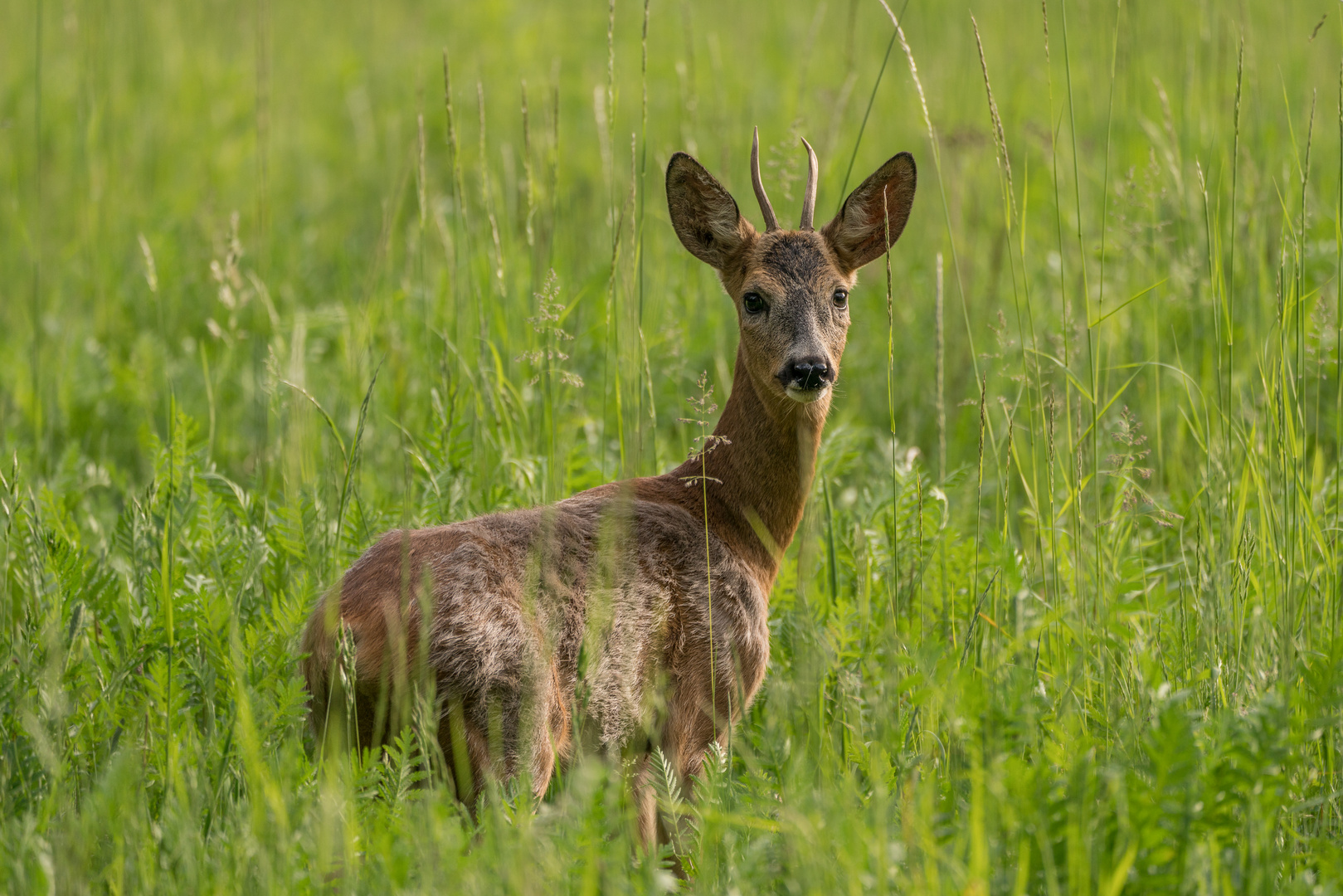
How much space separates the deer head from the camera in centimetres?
388

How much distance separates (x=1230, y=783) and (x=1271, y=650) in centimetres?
75

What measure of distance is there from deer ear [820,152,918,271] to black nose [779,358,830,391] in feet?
2.23

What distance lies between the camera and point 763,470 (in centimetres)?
411

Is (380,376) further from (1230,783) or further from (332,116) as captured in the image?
(332,116)

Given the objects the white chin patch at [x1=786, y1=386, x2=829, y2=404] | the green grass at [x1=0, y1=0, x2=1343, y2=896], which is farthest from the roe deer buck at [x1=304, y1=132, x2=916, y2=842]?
the green grass at [x1=0, y1=0, x2=1343, y2=896]

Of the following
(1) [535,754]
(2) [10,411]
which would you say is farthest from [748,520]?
(2) [10,411]

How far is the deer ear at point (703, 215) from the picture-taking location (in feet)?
13.6

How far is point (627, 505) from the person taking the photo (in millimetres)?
3475

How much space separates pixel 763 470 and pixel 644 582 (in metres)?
0.71

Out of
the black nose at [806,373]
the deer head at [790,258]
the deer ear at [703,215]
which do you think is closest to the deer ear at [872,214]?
the deer head at [790,258]

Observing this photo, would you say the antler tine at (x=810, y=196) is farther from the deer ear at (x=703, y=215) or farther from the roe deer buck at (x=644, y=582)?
the deer ear at (x=703, y=215)

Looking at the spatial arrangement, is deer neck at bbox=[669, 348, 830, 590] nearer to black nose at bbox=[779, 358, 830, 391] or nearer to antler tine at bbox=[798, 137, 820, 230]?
black nose at bbox=[779, 358, 830, 391]

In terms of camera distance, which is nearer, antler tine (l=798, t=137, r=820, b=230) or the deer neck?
the deer neck

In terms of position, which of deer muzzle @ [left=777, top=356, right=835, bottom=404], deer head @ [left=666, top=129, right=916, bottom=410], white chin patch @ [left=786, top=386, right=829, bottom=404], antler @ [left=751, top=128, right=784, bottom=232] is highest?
antler @ [left=751, top=128, right=784, bottom=232]
